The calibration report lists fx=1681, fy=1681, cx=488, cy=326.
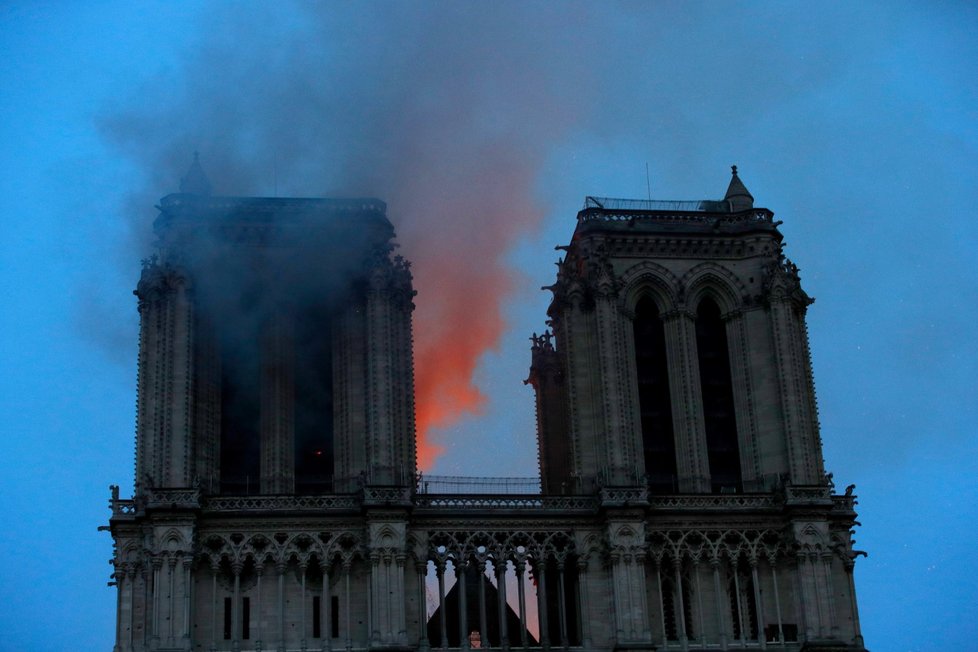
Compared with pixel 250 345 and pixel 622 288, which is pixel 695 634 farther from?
pixel 250 345

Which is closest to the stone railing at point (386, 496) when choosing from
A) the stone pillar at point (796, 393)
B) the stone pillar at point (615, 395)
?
the stone pillar at point (615, 395)

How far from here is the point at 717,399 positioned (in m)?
75.3

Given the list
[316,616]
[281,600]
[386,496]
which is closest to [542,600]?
[386,496]

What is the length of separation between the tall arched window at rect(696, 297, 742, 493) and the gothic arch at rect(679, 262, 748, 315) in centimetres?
51

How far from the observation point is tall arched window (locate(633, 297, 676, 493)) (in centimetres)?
7388

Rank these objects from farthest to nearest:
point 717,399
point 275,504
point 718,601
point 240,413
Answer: point 717,399
point 240,413
point 718,601
point 275,504

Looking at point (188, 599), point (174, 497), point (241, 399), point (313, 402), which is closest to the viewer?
point (188, 599)

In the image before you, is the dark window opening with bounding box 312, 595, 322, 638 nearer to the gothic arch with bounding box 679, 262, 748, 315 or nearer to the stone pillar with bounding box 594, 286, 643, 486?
the stone pillar with bounding box 594, 286, 643, 486

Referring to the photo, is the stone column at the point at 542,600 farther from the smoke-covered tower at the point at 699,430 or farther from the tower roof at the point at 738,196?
the tower roof at the point at 738,196

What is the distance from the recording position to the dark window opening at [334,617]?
6731cm

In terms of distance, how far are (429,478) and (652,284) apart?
13853mm

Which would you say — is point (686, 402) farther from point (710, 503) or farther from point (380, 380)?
point (380, 380)

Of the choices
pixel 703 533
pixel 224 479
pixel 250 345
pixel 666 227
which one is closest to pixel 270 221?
pixel 250 345

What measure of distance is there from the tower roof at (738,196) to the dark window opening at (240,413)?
23642 millimetres
